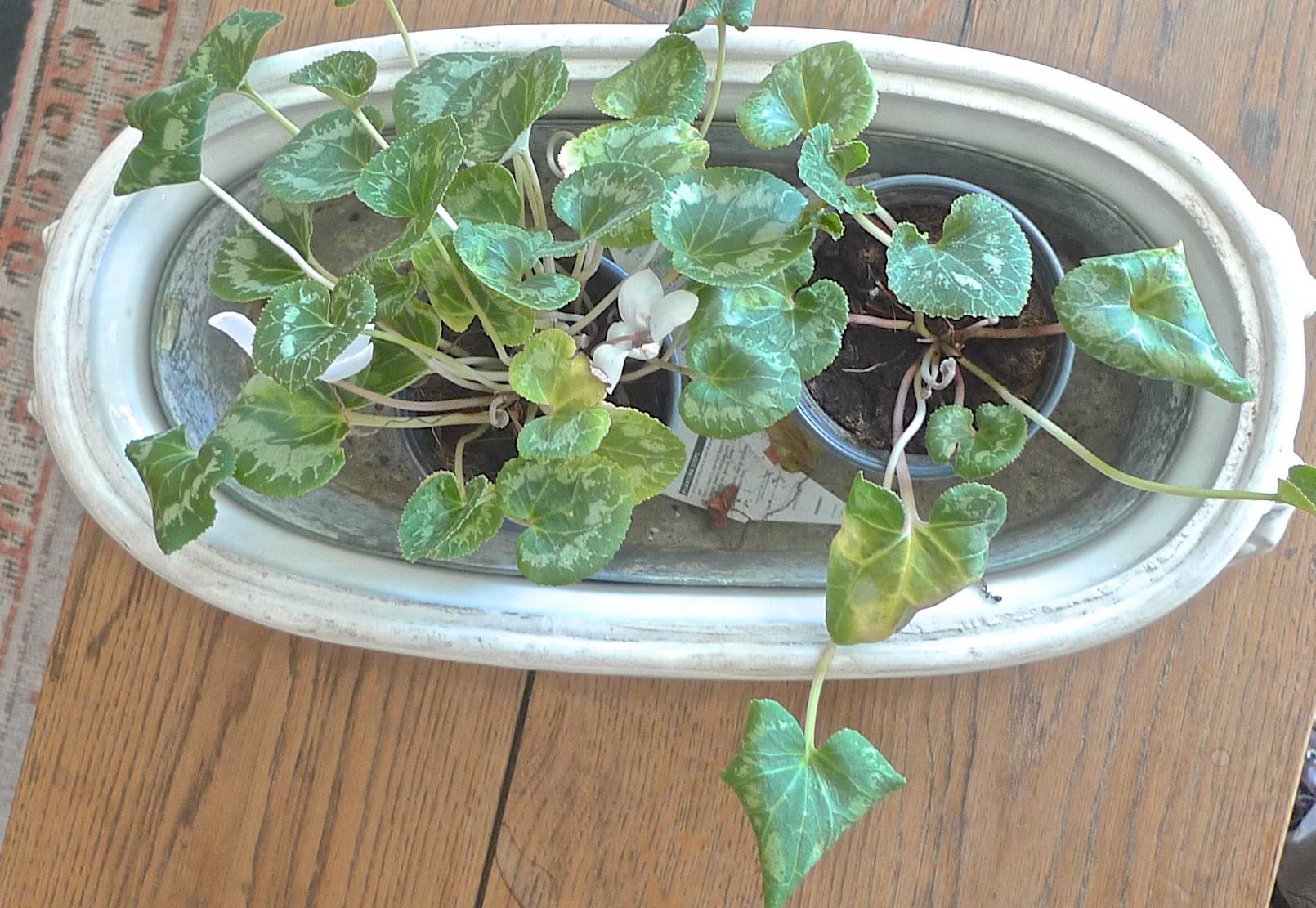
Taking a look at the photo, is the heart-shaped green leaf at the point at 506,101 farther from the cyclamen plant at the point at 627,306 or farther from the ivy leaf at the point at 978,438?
the ivy leaf at the point at 978,438

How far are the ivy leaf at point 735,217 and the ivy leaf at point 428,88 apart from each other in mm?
150

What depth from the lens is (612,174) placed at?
46 centimetres

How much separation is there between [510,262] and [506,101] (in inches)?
4.0

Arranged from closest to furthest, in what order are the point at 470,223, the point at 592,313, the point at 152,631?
1. the point at 470,223
2. the point at 592,313
3. the point at 152,631

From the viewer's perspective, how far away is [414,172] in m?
0.45

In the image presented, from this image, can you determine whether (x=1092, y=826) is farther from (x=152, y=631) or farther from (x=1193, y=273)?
(x=152, y=631)

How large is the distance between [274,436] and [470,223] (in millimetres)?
178

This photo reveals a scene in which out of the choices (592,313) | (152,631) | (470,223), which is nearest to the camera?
(470,223)

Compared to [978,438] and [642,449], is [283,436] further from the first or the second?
[978,438]

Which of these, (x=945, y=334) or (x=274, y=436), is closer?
(x=274, y=436)

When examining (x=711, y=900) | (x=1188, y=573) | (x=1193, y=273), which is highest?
(x=1193, y=273)

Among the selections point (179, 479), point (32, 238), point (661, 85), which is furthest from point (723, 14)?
point (32, 238)

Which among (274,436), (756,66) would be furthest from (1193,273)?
(274,436)

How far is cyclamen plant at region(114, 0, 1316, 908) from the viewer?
46cm
